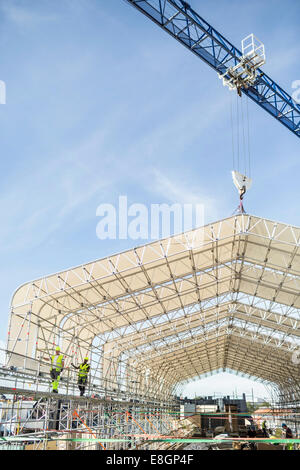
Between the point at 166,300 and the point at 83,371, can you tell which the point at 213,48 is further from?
the point at 83,371

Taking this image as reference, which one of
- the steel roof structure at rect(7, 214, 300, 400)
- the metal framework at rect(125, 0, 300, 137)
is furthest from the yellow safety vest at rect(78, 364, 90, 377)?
the metal framework at rect(125, 0, 300, 137)

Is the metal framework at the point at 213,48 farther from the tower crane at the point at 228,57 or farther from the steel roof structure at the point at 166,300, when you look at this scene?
the steel roof structure at the point at 166,300

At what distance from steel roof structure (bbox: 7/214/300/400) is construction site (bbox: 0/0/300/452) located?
0.07 m

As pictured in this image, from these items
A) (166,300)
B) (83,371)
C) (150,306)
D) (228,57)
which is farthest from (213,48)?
(83,371)

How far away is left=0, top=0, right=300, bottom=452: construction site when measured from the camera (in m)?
15.1

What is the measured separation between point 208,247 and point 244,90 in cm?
990

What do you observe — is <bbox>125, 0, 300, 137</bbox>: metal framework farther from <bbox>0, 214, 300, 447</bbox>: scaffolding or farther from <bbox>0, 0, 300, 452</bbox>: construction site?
<bbox>0, 214, 300, 447</bbox>: scaffolding

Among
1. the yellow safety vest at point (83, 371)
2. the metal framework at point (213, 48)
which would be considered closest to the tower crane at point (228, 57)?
the metal framework at point (213, 48)

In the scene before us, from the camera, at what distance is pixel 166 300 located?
75.4 ft

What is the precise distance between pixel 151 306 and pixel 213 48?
14537 mm

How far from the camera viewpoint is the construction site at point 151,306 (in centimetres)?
1508

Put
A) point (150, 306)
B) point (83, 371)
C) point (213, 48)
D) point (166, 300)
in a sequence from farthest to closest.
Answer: point (150, 306), point (166, 300), point (213, 48), point (83, 371)

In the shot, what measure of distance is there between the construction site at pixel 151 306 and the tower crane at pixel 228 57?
6 cm
